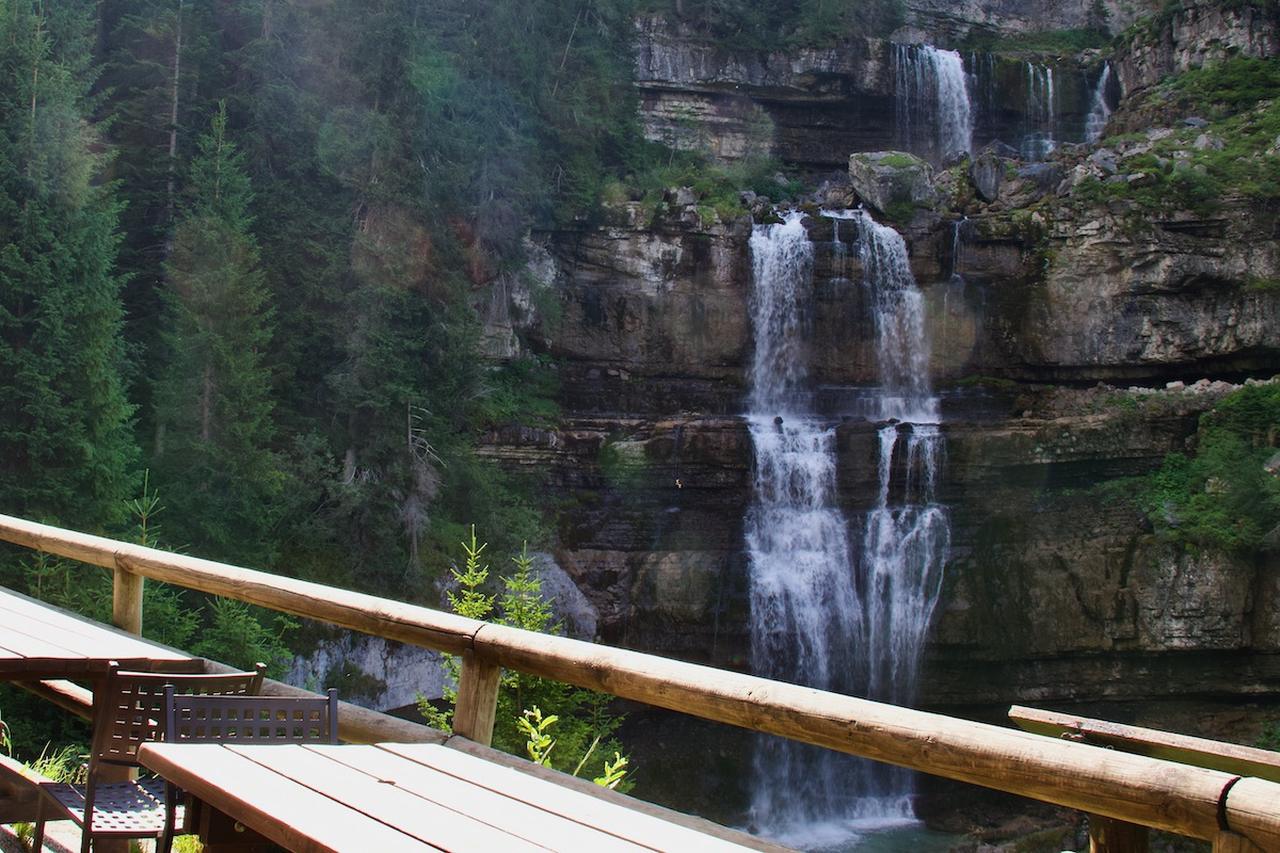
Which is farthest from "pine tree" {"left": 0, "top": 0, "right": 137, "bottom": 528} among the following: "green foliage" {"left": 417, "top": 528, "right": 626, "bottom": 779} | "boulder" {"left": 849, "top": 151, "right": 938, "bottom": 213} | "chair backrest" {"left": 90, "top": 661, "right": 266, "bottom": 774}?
"boulder" {"left": 849, "top": 151, "right": 938, "bottom": 213}

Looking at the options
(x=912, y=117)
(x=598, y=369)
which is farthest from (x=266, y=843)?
(x=912, y=117)

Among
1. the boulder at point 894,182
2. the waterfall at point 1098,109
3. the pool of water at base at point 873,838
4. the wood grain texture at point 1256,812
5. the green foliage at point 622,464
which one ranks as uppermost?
the waterfall at point 1098,109

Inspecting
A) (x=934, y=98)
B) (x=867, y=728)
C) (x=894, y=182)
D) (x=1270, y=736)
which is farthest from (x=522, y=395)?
(x=867, y=728)

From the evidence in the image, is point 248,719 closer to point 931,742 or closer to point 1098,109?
point 931,742

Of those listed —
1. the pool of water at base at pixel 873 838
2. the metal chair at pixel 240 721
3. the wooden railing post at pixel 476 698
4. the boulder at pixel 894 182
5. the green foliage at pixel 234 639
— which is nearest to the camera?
the metal chair at pixel 240 721

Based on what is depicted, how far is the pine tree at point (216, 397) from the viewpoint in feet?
55.8

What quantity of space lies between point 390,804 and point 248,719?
2.65 feet

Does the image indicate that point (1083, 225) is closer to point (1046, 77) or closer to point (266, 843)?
point (1046, 77)

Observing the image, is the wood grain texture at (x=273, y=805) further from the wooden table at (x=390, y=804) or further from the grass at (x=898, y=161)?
the grass at (x=898, y=161)

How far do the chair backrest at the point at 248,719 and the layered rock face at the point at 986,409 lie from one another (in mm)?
16791

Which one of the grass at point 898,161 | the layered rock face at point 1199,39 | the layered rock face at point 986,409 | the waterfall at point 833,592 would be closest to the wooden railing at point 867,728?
the waterfall at point 833,592

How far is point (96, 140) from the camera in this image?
1708cm

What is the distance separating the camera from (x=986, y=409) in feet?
73.6

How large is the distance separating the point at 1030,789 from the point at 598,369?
2084cm
